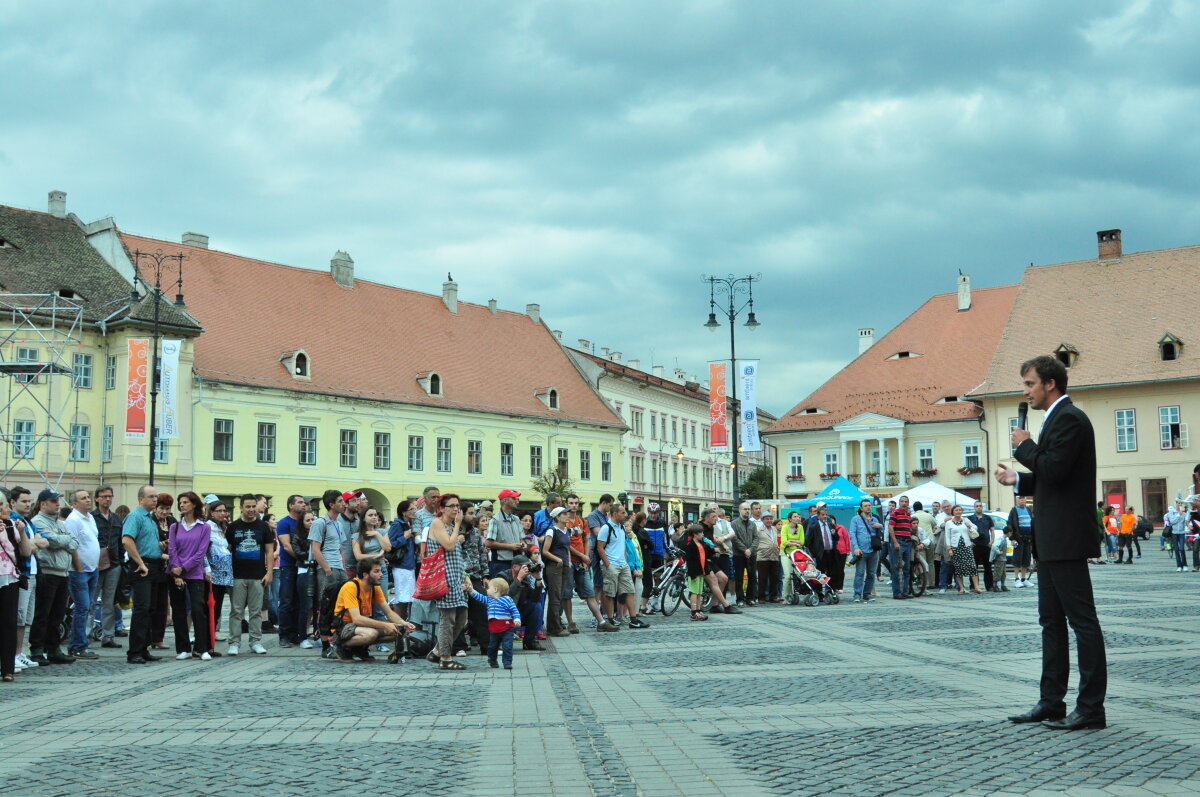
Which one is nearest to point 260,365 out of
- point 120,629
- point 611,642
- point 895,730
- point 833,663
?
point 120,629

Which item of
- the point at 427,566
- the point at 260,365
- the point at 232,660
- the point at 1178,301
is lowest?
the point at 232,660

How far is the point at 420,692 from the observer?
1079cm

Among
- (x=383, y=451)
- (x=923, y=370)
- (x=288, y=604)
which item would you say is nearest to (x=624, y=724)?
(x=288, y=604)

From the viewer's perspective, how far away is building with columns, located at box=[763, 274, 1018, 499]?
66.1 metres

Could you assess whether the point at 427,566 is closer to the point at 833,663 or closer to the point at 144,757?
the point at 833,663

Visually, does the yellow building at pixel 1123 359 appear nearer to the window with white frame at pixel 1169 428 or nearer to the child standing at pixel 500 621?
the window with white frame at pixel 1169 428

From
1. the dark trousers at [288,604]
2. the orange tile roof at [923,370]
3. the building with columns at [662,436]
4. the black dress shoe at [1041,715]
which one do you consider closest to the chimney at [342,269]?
the building with columns at [662,436]

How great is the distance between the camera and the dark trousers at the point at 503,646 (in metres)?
12.6

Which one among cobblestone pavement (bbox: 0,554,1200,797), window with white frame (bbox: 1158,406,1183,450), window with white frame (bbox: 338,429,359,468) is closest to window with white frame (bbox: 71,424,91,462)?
window with white frame (bbox: 338,429,359,468)

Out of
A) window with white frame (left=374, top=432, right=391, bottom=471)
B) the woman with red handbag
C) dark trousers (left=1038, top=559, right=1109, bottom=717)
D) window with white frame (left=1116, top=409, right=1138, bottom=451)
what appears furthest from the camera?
window with white frame (left=1116, top=409, right=1138, bottom=451)

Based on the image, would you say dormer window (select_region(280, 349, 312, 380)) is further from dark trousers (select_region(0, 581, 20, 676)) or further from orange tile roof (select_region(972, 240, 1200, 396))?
dark trousers (select_region(0, 581, 20, 676))

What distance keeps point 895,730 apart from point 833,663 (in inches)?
175

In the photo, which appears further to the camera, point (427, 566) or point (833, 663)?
point (427, 566)

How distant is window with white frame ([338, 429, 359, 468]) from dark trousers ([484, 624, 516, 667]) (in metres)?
41.0
